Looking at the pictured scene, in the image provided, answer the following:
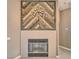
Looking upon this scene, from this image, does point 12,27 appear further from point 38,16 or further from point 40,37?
point 38,16

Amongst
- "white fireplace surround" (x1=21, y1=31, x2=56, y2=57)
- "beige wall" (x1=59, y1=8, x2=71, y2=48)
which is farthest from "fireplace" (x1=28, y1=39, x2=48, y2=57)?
"beige wall" (x1=59, y1=8, x2=71, y2=48)

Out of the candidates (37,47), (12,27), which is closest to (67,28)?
(12,27)

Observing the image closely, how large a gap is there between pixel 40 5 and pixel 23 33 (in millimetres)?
1278

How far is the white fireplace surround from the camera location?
6.94 m

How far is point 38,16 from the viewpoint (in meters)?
7.25

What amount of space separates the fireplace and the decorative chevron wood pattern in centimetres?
52

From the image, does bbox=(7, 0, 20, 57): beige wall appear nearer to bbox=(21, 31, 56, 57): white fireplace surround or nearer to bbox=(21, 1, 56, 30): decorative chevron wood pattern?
bbox=(21, 31, 56, 57): white fireplace surround

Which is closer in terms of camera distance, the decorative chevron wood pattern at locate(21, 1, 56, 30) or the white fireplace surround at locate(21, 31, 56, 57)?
the white fireplace surround at locate(21, 31, 56, 57)

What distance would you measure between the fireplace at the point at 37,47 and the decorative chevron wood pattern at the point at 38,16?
518 millimetres

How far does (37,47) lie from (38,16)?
1.21m
